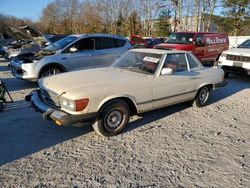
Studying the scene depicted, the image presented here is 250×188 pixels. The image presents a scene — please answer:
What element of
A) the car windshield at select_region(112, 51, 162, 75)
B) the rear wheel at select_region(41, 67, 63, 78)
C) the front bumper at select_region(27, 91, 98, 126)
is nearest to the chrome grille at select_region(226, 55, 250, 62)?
the car windshield at select_region(112, 51, 162, 75)

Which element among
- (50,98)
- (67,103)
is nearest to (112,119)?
(67,103)

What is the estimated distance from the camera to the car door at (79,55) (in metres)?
7.09

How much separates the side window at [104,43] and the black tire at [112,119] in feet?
14.1

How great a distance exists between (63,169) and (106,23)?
138 feet

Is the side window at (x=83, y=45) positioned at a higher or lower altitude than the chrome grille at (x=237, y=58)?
higher

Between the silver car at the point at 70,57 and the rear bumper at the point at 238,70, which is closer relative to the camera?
the silver car at the point at 70,57

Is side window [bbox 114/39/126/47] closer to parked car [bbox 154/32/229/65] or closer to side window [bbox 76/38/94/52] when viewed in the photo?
side window [bbox 76/38/94/52]

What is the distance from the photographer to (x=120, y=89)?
3.81 m

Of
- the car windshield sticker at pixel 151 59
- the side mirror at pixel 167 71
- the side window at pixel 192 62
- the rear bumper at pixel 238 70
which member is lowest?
the rear bumper at pixel 238 70

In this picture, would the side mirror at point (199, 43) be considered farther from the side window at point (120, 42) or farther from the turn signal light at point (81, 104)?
the turn signal light at point (81, 104)

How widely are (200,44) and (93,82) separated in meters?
8.88

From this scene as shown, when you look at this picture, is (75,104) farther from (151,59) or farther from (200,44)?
(200,44)

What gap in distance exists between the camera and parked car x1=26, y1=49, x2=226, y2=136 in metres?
3.50

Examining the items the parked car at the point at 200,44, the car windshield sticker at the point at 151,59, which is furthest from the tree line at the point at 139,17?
the car windshield sticker at the point at 151,59
